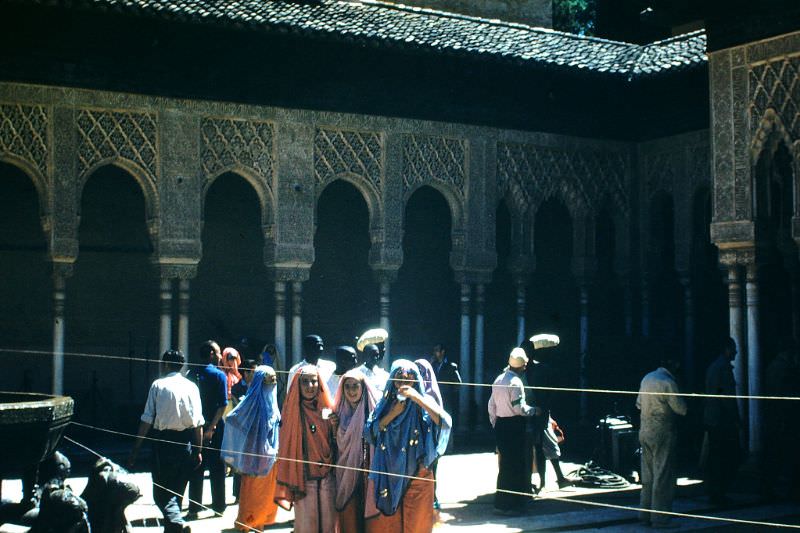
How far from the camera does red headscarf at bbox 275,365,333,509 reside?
27.2ft

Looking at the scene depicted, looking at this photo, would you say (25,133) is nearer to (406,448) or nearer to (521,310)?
(521,310)

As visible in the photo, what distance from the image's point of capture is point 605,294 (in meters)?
20.9

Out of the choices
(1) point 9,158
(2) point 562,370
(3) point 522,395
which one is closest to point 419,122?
(2) point 562,370

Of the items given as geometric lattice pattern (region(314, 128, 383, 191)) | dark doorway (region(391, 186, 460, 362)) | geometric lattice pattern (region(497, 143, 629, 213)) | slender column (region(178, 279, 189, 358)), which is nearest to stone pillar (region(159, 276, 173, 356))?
slender column (region(178, 279, 189, 358))

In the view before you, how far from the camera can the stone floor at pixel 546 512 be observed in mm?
9906

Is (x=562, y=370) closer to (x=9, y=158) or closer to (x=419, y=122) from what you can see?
(x=419, y=122)

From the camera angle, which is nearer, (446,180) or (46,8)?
(46,8)

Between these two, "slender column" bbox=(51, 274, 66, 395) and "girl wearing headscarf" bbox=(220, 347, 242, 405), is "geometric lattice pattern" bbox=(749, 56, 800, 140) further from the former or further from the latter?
"slender column" bbox=(51, 274, 66, 395)

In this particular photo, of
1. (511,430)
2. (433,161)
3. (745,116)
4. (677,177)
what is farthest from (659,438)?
(677,177)

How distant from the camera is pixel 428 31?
1672 cm

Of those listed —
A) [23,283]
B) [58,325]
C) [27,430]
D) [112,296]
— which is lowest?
[27,430]

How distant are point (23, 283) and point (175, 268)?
3.21 meters

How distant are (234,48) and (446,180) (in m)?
3.65

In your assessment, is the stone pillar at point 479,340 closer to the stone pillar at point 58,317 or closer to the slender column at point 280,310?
the slender column at point 280,310
